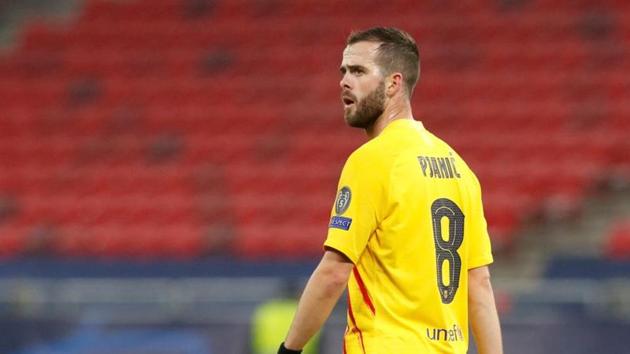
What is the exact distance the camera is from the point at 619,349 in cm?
909

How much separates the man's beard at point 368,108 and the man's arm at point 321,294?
0.40 meters

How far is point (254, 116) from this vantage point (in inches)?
579

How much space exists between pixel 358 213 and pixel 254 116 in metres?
11.1

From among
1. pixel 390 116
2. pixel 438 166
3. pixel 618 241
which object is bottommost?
pixel 438 166

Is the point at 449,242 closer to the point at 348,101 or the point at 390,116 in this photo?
the point at 390,116

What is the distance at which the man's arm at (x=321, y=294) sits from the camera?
3.67 metres

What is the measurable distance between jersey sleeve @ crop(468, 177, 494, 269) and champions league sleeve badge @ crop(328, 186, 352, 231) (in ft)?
1.50

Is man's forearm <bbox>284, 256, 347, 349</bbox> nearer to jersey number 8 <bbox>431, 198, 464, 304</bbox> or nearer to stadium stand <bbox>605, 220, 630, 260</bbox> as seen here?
jersey number 8 <bbox>431, 198, 464, 304</bbox>

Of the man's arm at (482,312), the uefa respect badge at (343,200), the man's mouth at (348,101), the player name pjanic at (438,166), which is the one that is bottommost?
the man's arm at (482,312)

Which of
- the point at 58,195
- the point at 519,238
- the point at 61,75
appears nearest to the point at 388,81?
the point at 519,238

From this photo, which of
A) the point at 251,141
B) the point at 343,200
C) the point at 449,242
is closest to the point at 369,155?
the point at 343,200

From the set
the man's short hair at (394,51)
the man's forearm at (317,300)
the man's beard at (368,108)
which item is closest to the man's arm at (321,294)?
the man's forearm at (317,300)

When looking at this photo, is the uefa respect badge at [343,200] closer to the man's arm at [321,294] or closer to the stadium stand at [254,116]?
the man's arm at [321,294]

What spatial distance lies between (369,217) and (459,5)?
1182 centimetres
